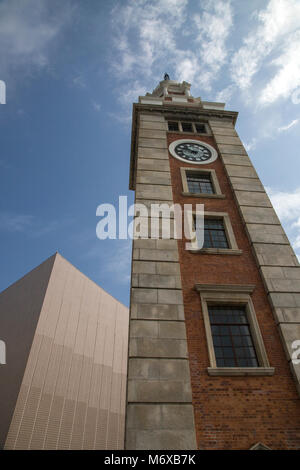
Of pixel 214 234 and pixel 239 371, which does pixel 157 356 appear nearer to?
pixel 239 371

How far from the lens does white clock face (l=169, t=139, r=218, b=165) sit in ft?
60.4

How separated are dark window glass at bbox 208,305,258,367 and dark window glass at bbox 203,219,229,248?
3387 millimetres

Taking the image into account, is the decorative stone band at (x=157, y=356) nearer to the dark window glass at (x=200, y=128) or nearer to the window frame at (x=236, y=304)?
the window frame at (x=236, y=304)

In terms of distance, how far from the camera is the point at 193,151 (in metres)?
19.3

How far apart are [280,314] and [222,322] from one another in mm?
2024

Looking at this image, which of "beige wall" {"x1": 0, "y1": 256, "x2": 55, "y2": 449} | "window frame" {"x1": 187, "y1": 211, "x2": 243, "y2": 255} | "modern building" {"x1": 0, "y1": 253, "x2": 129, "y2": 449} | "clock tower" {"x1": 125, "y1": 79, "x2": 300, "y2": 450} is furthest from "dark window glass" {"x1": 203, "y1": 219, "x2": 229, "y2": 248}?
"beige wall" {"x1": 0, "y1": 256, "x2": 55, "y2": 449}

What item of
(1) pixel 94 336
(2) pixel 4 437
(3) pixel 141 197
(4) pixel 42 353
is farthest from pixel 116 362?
(3) pixel 141 197

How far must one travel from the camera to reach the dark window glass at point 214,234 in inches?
543

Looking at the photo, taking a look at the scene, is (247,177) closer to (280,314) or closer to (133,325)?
(280,314)

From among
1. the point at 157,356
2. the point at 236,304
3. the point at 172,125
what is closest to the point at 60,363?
the point at 157,356

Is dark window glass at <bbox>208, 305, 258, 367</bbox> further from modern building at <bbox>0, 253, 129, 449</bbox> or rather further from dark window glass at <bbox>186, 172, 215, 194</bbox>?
modern building at <bbox>0, 253, 129, 449</bbox>

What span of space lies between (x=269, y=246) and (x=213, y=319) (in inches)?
174

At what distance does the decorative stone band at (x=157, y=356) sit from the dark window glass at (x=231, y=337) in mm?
1380

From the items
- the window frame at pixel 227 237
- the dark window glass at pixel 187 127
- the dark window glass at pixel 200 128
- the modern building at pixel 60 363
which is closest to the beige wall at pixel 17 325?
the modern building at pixel 60 363
